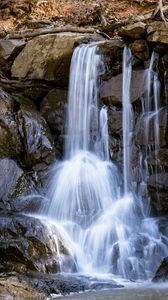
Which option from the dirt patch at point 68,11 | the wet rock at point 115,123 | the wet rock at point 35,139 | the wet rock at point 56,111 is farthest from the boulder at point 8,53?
the wet rock at point 115,123

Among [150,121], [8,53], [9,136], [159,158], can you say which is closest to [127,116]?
[150,121]

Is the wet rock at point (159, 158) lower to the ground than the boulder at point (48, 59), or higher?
lower

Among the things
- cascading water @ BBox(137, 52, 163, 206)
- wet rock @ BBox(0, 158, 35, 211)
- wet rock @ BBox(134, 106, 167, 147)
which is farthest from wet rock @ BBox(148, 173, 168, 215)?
wet rock @ BBox(0, 158, 35, 211)

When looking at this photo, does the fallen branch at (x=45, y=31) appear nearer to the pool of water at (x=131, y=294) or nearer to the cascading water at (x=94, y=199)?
the cascading water at (x=94, y=199)

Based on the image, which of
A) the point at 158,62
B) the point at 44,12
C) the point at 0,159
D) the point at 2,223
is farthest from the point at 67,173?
the point at 44,12

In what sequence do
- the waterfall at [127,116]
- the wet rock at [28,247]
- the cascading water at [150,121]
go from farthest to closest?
the waterfall at [127,116]
the cascading water at [150,121]
the wet rock at [28,247]

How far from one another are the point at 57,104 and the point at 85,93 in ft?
2.59

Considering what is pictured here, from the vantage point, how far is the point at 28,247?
7.18 meters

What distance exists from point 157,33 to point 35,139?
3.33 m

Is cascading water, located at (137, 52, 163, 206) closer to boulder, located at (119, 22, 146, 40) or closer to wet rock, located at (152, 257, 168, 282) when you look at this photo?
boulder, located at (119, 22, 146, 40)

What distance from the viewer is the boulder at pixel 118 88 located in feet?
31.0

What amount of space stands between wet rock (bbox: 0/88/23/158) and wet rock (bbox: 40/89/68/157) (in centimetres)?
94

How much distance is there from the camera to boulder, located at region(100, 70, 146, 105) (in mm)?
9438

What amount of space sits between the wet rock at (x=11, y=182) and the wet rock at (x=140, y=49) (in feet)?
11.2
